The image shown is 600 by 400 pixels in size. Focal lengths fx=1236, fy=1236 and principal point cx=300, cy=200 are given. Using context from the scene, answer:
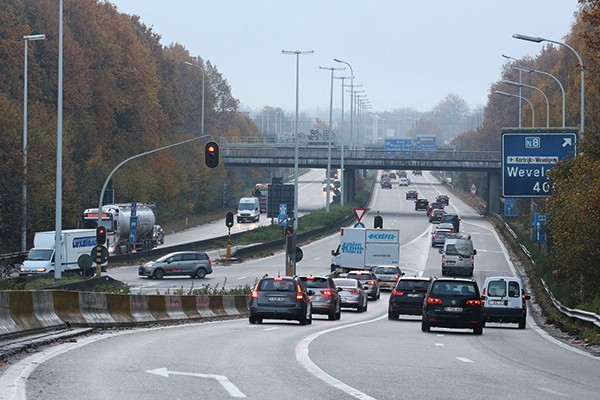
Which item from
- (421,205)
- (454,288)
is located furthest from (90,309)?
(421,205)

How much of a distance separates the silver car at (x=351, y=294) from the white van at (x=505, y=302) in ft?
27.1

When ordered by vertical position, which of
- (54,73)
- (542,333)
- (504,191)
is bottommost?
(542,333)

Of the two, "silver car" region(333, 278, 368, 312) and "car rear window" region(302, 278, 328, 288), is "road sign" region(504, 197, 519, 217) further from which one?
"car rear window" region(302, 278, 328, 288)

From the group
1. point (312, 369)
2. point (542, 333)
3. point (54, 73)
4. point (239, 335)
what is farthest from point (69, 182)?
point (312, 369)

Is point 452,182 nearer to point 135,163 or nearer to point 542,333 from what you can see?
point 135,163

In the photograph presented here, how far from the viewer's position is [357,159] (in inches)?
5044

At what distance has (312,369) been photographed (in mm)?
16484

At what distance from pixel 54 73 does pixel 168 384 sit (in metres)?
76.0

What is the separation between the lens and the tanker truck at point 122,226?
70.6 meters

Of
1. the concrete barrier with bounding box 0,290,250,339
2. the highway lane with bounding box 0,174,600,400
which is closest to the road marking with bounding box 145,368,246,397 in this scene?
the highway lane with bounding box 0,174,600,400

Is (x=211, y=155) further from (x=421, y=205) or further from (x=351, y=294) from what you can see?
(x=421, y=205)

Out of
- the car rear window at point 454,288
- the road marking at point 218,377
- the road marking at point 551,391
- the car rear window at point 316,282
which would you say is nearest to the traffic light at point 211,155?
the car rear window at point 316,282

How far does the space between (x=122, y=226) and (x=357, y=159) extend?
5696cm

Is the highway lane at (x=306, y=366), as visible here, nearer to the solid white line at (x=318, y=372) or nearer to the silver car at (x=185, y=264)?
the solid white line at (x=318, y=372)
